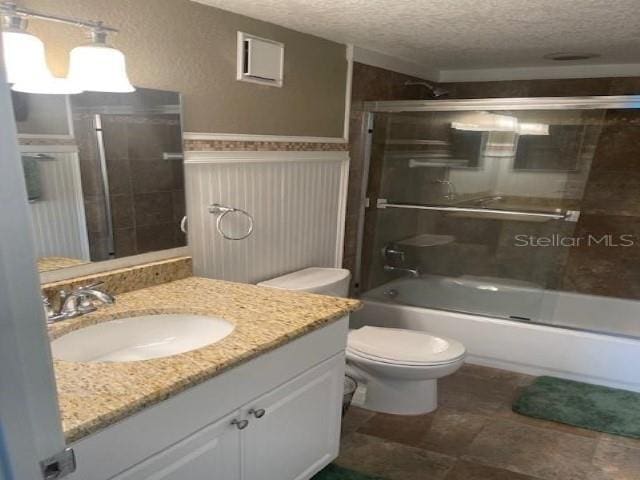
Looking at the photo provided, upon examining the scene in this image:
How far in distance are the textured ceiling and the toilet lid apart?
59.4 inches

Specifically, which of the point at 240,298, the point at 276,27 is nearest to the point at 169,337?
the point at 240,298

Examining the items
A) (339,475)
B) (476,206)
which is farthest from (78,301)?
(476,206)

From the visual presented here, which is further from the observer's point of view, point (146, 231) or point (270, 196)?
point (270, 196)

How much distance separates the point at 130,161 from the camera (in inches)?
69.9

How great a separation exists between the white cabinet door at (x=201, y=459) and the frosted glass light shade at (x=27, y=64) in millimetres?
1086

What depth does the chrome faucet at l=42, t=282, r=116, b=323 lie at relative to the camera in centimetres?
150

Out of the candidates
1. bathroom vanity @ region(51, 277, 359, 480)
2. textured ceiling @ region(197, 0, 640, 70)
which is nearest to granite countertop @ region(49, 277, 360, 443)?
bathroom vanity @ region(51, 277, 359, 480)

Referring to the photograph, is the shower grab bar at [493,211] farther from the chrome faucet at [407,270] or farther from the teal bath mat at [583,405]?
the teal bath mat at [583,405]

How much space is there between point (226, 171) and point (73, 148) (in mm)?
703

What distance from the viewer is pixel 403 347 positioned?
2357 millimetres

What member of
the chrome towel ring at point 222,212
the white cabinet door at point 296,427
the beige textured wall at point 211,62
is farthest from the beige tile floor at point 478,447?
the beige textured wall at point 211,62

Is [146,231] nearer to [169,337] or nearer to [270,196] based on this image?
[169,337]

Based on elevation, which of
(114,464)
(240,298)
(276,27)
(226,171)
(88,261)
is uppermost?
(276,27)

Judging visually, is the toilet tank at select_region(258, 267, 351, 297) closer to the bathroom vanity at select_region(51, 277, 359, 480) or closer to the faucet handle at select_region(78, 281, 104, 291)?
the bathroom vanity at select_region(51, 277, 359, 480)
